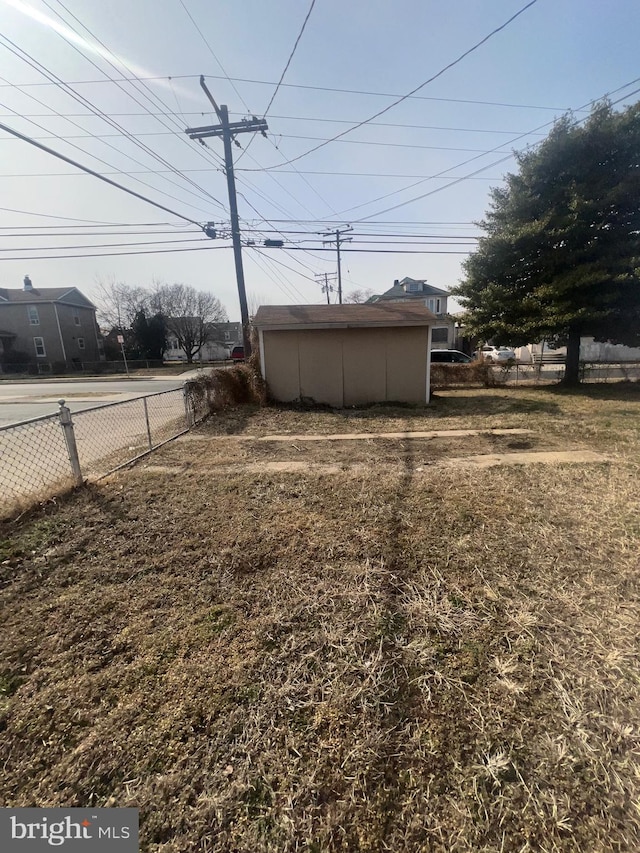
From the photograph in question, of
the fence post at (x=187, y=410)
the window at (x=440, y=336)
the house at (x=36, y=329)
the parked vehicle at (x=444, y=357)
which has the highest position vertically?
the house at (x=36, y=329)

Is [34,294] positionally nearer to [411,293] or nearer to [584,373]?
[411,293]

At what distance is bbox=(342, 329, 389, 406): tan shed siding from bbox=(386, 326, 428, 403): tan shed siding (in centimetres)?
19

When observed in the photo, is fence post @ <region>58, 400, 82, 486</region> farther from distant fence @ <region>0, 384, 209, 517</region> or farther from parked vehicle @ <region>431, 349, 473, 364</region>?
parked vehicle @ <region>431, 349, 473, 364</region>

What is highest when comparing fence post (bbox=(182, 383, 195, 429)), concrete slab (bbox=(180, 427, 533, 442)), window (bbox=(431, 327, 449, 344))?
window (bbox=(431, 327, 449, 344))

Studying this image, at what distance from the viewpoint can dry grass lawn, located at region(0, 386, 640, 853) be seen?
1226mm

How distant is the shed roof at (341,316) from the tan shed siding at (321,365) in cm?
34

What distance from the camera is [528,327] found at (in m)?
11.2

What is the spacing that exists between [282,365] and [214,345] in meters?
40.7

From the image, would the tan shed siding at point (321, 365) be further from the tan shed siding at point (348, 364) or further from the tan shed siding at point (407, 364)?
the tan shed siding at point (407, 364)

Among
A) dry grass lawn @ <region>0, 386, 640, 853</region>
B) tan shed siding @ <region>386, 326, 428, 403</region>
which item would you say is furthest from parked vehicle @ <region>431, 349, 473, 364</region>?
dry grass lawn @ <region>0, 386, 640, 853</region>

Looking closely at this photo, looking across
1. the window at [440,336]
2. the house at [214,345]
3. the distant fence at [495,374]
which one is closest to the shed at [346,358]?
the distant fence at [495,374]

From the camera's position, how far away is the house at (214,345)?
4275cm

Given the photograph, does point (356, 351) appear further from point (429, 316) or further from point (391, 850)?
point (391, 850)

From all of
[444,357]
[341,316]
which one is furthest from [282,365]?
[444,357]
